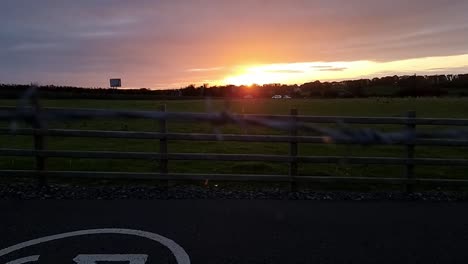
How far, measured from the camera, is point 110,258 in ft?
15.5

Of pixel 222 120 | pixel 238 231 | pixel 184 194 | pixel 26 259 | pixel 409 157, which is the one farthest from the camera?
pixel 409 157

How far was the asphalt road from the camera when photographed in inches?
191

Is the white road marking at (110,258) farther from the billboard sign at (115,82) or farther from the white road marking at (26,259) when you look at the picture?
Result: the billboard sign at (115,82)

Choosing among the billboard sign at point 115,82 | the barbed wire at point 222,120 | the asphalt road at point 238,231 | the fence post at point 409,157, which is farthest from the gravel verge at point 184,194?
the barbed wire at point 222,120

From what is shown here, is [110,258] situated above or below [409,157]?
below

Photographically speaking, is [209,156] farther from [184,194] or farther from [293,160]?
[293,160]

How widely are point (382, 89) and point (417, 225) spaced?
8521 centimetres

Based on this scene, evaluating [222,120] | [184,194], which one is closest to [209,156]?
[184,194]

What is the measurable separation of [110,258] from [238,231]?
1.52 metres

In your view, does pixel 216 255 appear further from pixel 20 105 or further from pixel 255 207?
pixel 20 105

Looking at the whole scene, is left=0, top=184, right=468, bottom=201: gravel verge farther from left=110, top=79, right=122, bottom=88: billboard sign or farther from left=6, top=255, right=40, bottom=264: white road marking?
left=6, top=255, right=40, bottom=264: white road marking

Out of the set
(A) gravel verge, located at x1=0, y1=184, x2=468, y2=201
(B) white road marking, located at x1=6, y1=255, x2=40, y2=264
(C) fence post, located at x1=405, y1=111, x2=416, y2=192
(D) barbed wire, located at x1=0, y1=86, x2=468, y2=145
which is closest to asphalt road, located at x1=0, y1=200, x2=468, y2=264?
(B) white road marking, located at x1=6, y1=255, x2=40, y2=264

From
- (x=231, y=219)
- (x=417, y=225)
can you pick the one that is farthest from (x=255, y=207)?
(x=417, y=225)

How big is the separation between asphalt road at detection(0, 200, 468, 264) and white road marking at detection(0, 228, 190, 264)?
11 millimetres
